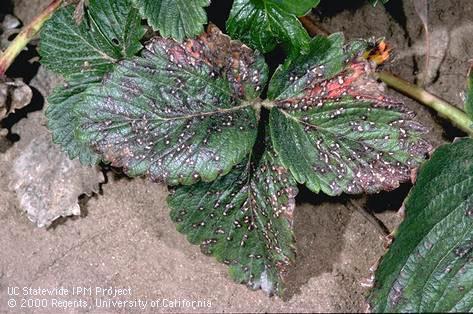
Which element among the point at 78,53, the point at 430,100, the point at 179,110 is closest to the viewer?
the point at 179,110

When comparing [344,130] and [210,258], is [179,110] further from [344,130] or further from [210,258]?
[210,258]

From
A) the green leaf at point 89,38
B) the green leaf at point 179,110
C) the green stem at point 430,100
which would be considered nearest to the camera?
the green leaf at point 179,110

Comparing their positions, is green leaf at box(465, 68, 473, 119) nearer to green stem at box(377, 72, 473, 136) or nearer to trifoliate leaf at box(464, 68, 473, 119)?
trifoliate leaf at box(464, 68, 473, 119)

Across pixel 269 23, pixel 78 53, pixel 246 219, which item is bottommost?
pixel 246 219

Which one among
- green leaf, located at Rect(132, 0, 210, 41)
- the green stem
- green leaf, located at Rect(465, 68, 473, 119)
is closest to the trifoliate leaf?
green leaf, located at Rect(465, 68, 473, 119)

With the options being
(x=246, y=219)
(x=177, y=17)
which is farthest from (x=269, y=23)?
(x=246, y=219)

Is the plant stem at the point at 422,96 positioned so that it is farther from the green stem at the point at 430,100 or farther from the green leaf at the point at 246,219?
the green leaf at the point at 246,219

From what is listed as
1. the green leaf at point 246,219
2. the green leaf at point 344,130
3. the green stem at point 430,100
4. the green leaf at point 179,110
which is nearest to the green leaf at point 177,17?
the green leaf at point 179,110
